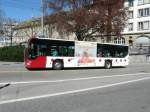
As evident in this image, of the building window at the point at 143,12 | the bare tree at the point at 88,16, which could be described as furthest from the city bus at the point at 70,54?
the building window at the point at 143,12

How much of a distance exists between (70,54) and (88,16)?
15308mm

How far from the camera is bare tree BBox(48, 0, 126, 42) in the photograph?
146 ft

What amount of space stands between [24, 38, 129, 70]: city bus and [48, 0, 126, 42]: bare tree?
34.7 feet

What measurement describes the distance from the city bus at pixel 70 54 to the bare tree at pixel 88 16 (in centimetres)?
1059

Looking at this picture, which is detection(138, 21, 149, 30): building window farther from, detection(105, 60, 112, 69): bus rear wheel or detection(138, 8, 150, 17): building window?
detection(105, 60, 112, 69): bus rear wheel

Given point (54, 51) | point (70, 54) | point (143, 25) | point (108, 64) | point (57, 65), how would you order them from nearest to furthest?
point (54, 51) → point (57, 65) → point (70, 54) → point (108, 64) → point (143, 25)

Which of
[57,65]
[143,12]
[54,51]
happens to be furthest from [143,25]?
[54,51]

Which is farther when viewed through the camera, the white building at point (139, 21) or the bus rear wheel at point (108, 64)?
the white building at point (139, 21)

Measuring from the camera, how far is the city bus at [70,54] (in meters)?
27.2

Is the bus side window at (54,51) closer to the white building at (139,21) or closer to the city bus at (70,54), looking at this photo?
the city bus at (70,54)

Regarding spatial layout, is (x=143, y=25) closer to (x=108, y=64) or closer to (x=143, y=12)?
(x=143, y=12)

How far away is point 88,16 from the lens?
1734 inches

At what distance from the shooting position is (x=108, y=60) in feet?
110

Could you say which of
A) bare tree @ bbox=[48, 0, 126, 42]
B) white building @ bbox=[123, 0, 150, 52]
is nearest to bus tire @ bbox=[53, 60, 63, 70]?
bare tree @ bbox=[48, 0, 126, 42]
